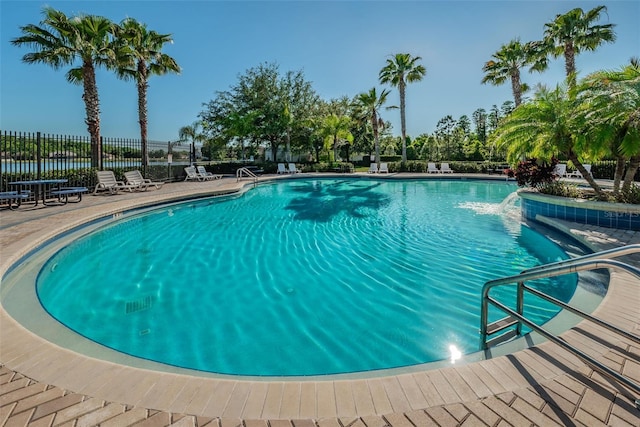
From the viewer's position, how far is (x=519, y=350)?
2.54m

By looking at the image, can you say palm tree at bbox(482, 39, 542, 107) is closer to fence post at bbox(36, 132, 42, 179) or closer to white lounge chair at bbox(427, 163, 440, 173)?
white lounge chair at bbox(427, 163, 440, 173)

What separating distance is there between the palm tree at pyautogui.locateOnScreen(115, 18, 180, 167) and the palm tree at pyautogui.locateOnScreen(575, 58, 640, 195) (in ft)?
58.2

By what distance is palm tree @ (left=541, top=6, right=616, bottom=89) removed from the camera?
59.4 feet

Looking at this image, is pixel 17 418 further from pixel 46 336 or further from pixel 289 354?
pixel 289 354

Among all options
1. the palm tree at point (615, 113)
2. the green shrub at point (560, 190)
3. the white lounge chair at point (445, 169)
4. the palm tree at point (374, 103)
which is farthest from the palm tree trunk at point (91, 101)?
the white lounge chair at point (445, 169)

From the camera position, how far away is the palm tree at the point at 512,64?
22.0 meters

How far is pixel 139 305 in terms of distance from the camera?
423 cm

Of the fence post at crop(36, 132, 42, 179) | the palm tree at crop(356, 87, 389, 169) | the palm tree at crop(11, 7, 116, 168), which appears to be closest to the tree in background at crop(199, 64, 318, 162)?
the palm tree at crop(356, 87, 389, 169)

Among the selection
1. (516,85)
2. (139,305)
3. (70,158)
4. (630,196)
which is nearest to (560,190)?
(630,196)

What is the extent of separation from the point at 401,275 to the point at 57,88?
19.5 metres

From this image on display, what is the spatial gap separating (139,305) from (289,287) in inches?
79.6

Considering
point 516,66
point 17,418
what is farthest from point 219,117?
point 17,418

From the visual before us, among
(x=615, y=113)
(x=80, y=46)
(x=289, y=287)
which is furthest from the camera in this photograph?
(x=80, y=46)

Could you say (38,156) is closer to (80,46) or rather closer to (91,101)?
(91,101)
